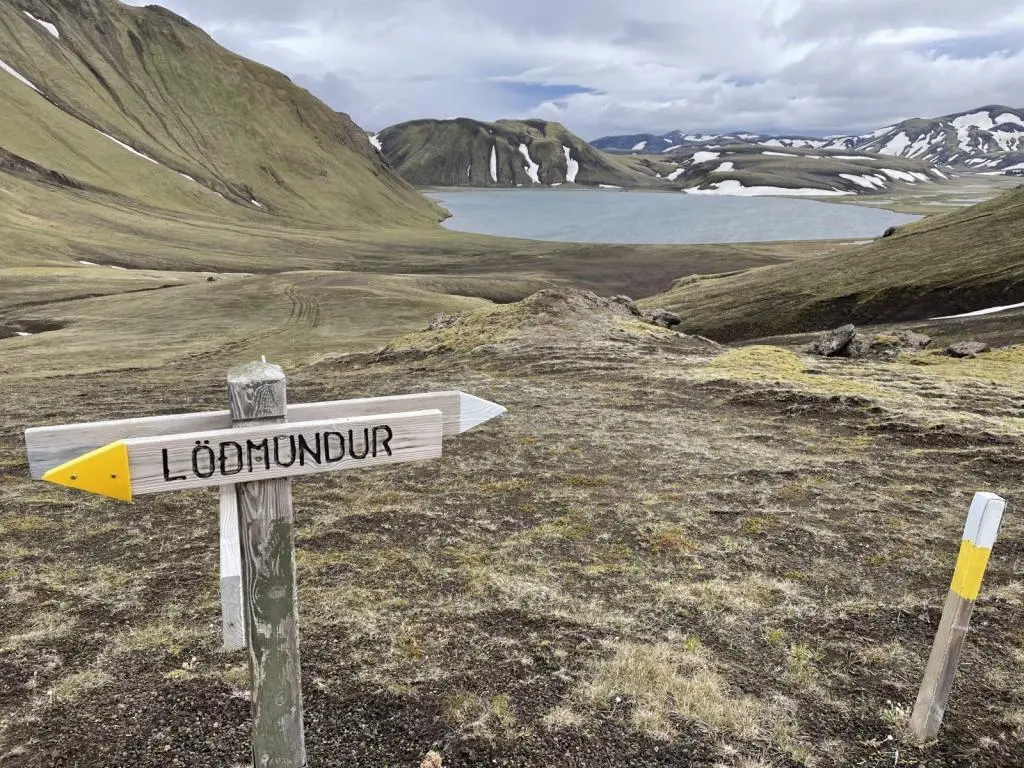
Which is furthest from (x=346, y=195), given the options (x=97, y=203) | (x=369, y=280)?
(x=369, y=280)

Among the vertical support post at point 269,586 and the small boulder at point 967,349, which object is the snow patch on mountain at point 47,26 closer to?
the small boulder at point 967,349

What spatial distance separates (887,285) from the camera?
177ft

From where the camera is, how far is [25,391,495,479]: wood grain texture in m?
3.86

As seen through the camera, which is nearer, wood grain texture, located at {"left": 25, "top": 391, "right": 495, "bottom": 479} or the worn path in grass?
wood grain texture, located at {"left": 25, "top": 391, "right": 495, "bottom": 479}

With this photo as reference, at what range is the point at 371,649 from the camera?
7461mm

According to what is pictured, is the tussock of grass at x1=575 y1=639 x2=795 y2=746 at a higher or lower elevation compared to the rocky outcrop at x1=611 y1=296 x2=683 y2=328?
lower

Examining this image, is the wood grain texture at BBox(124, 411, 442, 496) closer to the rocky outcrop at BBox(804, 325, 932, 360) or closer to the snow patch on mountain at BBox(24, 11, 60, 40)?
the rocky outcrop at BBox(804, 325, 932, 360)

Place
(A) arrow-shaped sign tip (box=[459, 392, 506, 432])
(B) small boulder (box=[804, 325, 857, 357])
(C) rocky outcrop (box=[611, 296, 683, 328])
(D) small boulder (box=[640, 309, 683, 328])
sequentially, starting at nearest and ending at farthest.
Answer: (A) arrow-shaped sign tip (box=[459, 392, 506, 432]) → (B) small boulder (box=[804, 325, 857, 357]) → (C) rocky outcrop (box=[611, 296, 683, 328]) → (D) small boulder (box=[640, 309, 683, 328])

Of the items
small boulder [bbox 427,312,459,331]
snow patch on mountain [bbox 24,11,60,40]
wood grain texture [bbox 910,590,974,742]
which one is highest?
snow patch on mountain [bbox 24,11,60,40]

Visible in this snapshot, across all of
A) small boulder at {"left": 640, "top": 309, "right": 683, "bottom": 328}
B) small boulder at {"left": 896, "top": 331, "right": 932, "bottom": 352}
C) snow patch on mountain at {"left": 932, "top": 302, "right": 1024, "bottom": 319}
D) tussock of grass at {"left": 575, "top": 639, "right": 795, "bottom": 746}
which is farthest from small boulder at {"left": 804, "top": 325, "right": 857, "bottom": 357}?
tussock of grass at {"left": 575, "top": 639, "right": 795, "bottom": 746}

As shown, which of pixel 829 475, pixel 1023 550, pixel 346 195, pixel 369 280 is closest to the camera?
pixel 1023 550

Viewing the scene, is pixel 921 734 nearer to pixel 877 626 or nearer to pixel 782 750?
pixel 782 750

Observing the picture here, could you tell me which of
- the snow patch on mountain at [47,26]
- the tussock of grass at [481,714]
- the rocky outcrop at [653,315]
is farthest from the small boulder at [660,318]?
the snow patch on mountain at [47,26]

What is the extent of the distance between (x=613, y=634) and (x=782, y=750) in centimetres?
226
